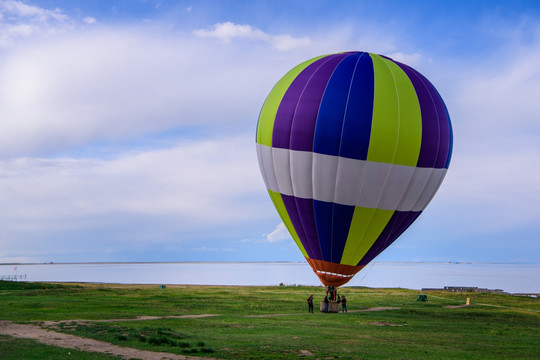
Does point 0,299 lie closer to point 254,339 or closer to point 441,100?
point 254,339

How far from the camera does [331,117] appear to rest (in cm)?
3438

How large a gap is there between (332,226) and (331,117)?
6942mm

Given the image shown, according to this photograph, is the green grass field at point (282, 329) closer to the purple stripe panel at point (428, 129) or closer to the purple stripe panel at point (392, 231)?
the purple stripe panel at point (392, 231)

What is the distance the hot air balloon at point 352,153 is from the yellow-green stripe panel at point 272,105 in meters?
0.11

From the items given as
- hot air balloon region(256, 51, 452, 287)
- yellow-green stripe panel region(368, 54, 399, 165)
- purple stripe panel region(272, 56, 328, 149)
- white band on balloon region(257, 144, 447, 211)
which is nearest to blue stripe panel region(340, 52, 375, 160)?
hot air balloon region(256, 51, 452, 287)

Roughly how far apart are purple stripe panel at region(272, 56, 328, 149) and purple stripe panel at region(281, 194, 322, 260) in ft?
12.4

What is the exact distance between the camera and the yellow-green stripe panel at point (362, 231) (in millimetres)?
35250

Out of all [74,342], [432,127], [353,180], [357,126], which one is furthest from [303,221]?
[74,342]

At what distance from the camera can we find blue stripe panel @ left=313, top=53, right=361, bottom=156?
3425 centimetres

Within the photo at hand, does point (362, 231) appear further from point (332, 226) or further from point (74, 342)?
point (74, 342)

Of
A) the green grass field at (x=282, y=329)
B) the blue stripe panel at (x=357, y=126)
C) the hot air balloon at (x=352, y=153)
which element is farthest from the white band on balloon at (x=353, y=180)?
the green grass field at (x=282, y=329)

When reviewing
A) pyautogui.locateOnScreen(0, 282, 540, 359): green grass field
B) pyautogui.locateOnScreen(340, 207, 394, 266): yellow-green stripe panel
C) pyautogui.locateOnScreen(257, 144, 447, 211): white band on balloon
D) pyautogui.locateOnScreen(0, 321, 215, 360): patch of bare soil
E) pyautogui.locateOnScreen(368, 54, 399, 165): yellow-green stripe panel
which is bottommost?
pyautogui.locateOnScreen(0, 321, 215, 360): patch of bare soil

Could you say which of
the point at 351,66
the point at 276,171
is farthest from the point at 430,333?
the point at 351,66

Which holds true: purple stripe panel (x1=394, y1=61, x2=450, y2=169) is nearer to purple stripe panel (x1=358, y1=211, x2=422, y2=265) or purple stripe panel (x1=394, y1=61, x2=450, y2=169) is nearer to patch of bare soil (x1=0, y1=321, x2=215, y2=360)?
purple stripe panel (x1=358, y1=211, x2=422, y2=265)
